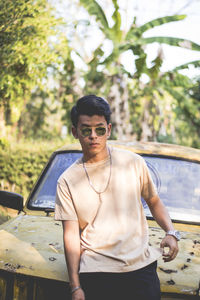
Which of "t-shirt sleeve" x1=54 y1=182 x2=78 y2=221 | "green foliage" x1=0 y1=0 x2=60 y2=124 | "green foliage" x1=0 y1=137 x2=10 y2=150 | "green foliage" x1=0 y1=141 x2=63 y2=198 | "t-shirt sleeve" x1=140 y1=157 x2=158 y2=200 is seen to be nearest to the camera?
"t-shirt sleeve" x1=54 y1=182 x2=78 y2=221

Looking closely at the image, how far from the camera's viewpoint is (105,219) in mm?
1961

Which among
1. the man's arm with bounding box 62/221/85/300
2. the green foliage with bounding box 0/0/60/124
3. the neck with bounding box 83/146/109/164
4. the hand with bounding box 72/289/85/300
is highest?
the green foliage with bounding box 0/0/60/124

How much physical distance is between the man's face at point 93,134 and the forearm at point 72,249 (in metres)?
0.40

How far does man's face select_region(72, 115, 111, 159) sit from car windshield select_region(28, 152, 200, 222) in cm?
127

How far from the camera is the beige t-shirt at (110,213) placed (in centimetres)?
191

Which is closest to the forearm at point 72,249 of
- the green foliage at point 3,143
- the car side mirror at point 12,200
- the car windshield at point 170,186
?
the car side mirror at point 12,200

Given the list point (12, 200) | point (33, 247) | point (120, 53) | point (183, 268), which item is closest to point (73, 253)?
point (33, 247)

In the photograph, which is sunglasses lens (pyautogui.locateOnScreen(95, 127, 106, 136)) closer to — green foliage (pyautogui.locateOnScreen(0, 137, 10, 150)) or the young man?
the young man

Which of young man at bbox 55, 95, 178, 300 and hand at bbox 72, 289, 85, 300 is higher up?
young man at bbox 55, 95, 178, 300

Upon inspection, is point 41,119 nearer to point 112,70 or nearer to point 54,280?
point 112,70

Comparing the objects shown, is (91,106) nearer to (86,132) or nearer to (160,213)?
(86,132)

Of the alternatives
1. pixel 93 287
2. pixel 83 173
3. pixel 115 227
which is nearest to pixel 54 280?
pixel 93 287

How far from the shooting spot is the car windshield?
3211 mm

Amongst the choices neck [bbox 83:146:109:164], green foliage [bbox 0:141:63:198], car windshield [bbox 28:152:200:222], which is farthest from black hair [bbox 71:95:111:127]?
green foliage [bbox 0:141:63:198]
